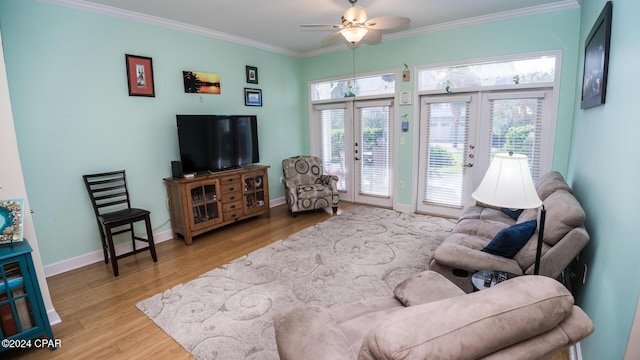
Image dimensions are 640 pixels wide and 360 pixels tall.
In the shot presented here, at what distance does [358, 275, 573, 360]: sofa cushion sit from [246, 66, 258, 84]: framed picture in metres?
4.79

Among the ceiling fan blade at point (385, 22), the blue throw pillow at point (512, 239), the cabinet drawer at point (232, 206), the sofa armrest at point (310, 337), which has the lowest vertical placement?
the cabinet drawer at point (232, 206)

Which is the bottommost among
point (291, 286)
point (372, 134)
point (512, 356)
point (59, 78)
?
point (291, 286)

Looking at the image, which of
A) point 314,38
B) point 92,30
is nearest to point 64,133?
point 92,30

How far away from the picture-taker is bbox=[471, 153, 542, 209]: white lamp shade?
1.68m

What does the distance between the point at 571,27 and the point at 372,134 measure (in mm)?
2884

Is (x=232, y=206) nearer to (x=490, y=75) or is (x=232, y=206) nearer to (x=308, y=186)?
(x=308, y=186)

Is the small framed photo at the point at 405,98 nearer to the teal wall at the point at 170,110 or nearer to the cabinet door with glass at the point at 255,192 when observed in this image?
the teal wall at the point at 170,110

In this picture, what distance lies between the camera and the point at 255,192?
15.8 feet

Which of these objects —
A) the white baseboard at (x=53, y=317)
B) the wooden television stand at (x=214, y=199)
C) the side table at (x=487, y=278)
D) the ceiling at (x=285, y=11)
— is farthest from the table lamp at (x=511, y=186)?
the wooden television stand at (x=214, y=199)

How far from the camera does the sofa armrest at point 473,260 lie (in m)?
2.08

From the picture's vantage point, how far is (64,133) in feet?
10.5

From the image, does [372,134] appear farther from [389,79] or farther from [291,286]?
[291,286]

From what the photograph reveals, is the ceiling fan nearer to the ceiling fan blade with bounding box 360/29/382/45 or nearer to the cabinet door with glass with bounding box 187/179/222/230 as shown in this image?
the ceiling fan blade with bounding box 360/29/382/45

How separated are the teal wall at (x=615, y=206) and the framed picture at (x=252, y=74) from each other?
437cm
